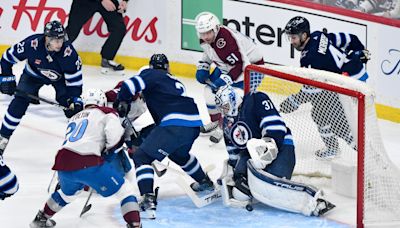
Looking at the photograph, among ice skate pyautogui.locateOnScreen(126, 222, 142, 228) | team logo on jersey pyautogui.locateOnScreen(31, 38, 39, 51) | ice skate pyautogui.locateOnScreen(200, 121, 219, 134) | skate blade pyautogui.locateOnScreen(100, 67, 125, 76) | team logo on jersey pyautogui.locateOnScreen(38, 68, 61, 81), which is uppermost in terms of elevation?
team logo on jersey pyautogui.locateOnScreen(31, 38, 39, 51)

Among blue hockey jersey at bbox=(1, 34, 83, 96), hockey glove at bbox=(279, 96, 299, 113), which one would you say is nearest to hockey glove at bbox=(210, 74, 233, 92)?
hockey glove at bbox=(279, 96, 299, 113)

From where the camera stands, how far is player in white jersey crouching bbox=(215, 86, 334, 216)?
24.1 feet

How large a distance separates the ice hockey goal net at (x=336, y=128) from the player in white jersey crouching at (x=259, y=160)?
0.29 m

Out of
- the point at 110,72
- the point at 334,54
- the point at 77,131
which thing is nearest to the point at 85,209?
the point at 77,131

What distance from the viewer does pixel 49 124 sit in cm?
948

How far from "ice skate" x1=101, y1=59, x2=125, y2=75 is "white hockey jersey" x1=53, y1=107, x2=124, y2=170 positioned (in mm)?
3776

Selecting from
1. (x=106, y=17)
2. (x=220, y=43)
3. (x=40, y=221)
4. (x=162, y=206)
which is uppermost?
(x=220, y=43)

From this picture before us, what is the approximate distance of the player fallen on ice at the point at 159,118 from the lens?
738 centimetres

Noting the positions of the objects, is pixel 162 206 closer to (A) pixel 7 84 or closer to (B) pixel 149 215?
(B) pixel 149 215

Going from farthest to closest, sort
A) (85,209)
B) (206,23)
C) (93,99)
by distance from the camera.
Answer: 1. (206,23)
2. (85,209)
3. (93,99)

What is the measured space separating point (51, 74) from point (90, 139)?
168cm

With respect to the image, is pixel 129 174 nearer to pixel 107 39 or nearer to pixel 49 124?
pixel 49 124

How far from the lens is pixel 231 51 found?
8.70 m

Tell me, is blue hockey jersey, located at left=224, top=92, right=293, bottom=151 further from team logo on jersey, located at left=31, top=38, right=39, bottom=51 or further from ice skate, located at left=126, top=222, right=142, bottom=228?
team logo on jersey, located at left=31, top=38, right=39, bottom=51
